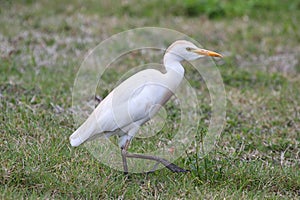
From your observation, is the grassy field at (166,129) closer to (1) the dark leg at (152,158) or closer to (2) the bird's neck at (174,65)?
(1) the dark leg at (152,158)

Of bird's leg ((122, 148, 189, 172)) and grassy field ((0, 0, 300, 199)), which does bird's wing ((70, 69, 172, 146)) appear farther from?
grassy field ((0, 0, 300, 199))

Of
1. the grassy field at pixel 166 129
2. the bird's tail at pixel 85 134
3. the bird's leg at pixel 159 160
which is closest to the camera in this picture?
the grassy field at pixel 166 129

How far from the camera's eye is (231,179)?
4.74m

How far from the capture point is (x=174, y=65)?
4.77 m

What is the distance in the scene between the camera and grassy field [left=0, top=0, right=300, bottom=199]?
457 centimetres

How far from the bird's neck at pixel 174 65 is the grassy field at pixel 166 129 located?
742 mm

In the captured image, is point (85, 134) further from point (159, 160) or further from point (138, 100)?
point (159, 160)

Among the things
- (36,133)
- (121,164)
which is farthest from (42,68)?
(121,164)

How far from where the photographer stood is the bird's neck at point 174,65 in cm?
473

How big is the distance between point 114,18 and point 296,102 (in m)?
4.04

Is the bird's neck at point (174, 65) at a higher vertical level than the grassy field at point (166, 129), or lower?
higher

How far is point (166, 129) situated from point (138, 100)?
4.17 ft

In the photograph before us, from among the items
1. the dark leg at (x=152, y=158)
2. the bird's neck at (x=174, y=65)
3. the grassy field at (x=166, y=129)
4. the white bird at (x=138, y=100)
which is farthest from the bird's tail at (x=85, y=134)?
the bird's neck at (x=174, y=65)

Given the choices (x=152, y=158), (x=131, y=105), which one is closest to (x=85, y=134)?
(x=131, y=105)
